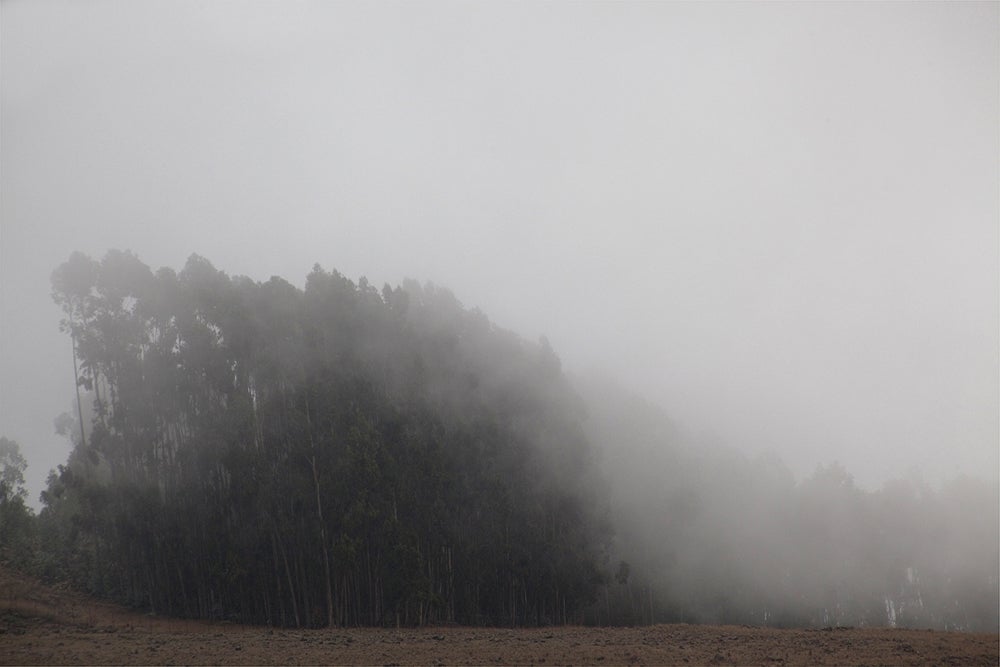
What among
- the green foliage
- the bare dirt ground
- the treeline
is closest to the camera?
the bare dirt ground

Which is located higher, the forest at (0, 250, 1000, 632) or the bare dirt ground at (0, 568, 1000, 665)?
the forest at (0, 250, 1000, 632)

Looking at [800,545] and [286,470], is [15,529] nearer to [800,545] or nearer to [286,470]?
[286,470]

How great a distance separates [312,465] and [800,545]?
138 ft

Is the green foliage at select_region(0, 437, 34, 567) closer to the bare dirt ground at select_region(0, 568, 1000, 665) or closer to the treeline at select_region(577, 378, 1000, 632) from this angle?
the bare dirt ground at select_region(0, 568, 1000, 665)

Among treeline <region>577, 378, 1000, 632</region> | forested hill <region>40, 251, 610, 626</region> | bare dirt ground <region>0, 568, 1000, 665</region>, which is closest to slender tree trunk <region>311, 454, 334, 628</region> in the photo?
forested hill <region>40, 251, 610, 626</region>

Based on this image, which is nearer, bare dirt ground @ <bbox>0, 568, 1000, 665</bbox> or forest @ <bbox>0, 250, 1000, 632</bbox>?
bare dirt ground @ <bbox>0, 568, 1000, 665</bbox>

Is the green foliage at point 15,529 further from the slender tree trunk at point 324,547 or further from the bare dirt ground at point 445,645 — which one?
the slender tree trunk at point 324,547

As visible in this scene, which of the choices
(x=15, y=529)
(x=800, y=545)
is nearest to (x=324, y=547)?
(x=15, y=529)

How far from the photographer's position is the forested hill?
31.3 m

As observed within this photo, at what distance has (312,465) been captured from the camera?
3156 centimetres

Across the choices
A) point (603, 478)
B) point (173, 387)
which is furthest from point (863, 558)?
point (173, 387)

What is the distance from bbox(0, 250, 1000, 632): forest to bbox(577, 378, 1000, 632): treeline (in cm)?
675

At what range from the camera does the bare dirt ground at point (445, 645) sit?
18953 mm

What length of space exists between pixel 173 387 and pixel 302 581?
11520 mm
